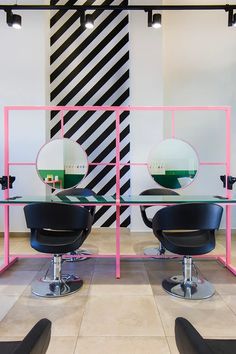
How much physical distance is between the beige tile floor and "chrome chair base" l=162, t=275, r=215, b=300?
6 centimetres

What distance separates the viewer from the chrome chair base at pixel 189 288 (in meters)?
2.47

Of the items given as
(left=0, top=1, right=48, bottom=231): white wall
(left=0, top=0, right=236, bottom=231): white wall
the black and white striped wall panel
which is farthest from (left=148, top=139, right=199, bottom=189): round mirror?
(left=0, top=1, right=48, bottom=231): white wall

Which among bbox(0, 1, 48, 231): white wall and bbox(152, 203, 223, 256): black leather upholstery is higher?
bbox(0, 1, 48, 231): white wall

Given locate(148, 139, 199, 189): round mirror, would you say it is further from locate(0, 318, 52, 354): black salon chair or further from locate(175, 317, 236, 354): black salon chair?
locate(0, 318, 52, 354): black salon chair

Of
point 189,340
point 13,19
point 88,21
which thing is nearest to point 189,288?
point 189,340

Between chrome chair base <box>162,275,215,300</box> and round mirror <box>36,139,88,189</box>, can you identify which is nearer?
chrome chair base <box>162,275,215,300</box>

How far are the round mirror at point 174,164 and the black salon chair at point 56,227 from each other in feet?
4.75

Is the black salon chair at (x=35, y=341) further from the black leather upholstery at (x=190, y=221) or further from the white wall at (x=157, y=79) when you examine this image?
the white wall at (x=157, y=79)

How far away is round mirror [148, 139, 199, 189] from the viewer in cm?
365

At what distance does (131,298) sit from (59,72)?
3.70 meters

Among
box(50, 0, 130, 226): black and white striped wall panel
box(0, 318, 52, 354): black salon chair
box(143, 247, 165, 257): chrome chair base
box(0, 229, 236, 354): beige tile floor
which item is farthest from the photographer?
box(50, 0, 130, 226): black and white striped wall panel

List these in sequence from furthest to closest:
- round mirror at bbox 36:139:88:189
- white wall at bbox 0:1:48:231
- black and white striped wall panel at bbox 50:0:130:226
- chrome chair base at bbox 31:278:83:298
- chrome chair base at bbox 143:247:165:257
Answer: black and white striped wall panel at bbox 50:0:130:226, white wall at bbox 0:1:48:231, chrome chair base at bbox 143:247:165:257, round mirror at bbox 36:139:88:189, chrome chair base at bbox 31:278:83:298

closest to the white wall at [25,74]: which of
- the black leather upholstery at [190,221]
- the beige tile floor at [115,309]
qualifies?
the beige tile floor at [115,309]

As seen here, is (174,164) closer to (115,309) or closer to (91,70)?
(115,309)
